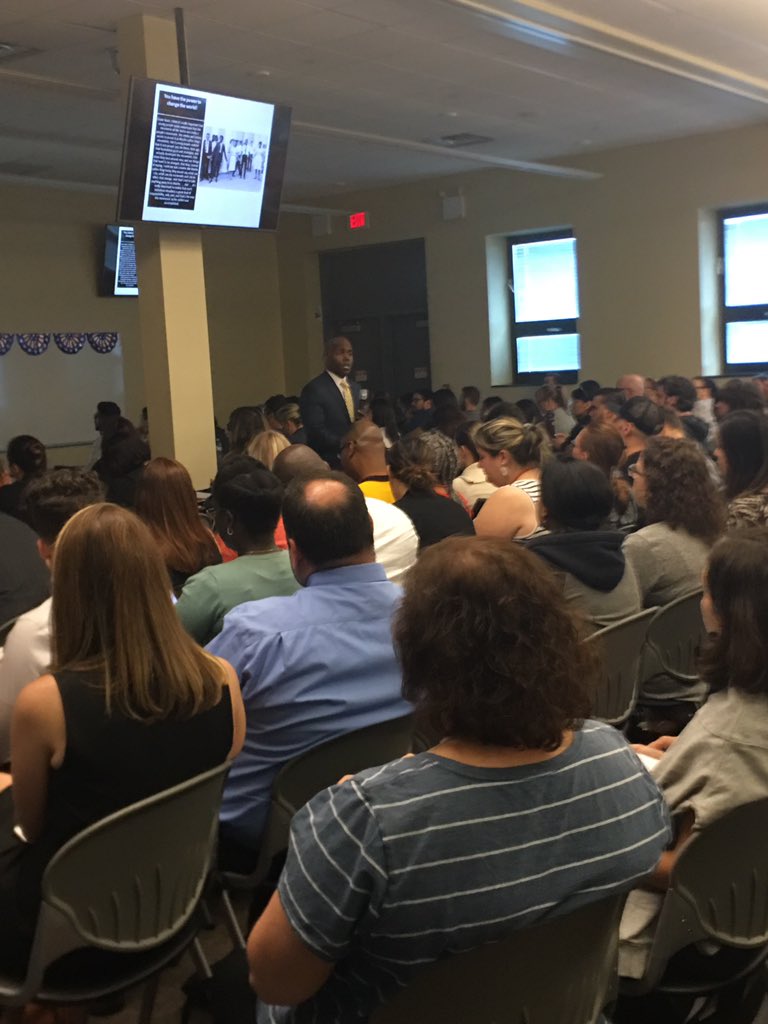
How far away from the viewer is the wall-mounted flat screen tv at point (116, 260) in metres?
11.7

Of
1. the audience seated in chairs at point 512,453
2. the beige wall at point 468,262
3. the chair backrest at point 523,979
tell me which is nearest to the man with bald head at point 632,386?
the beige wall at point 468,262

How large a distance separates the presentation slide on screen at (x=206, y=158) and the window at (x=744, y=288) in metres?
6.05

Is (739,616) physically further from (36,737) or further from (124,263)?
(124,263)

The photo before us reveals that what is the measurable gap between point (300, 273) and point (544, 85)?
6040 mm

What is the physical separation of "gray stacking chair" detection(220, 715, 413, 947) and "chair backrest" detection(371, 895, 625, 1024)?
0.84 meters

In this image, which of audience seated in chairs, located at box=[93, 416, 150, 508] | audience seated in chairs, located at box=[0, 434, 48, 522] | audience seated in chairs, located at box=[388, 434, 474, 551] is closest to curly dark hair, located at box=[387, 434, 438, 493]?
audience seated in chairs, located at box=[388, 434, 474, 551]

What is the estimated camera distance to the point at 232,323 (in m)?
13.1

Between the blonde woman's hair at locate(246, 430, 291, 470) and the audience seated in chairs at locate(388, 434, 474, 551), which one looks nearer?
the audience seated in chairs at locate(388, 434, 474, 551)

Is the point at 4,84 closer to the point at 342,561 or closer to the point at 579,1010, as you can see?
the point at 342,561

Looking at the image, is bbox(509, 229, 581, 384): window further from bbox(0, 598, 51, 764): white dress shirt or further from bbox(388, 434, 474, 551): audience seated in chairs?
bbox(0, 598, 51, 764): white dress shirt

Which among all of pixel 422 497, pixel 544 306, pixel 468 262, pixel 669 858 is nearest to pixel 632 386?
pixel 544 306

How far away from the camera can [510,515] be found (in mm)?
3910

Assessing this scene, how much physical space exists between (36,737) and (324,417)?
16.8 ft

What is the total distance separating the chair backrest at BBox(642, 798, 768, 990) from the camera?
1.65m
